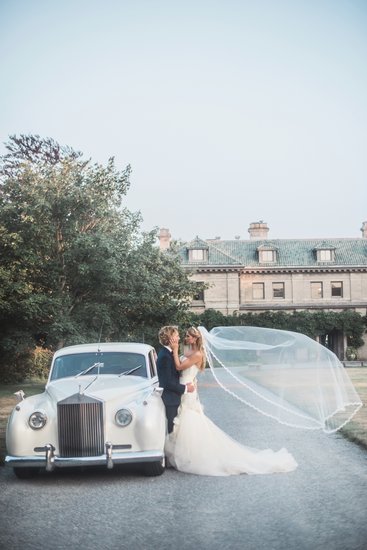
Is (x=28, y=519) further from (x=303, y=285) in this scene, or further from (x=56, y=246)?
(x=303, y=285)

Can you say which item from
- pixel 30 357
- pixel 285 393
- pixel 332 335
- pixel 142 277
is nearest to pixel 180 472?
pixel 285 393

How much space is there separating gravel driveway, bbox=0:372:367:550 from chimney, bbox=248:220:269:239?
204 feet

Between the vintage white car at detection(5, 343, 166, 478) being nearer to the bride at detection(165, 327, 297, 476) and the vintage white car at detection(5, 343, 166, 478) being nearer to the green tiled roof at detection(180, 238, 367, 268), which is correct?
the bride at detection(165, 327, 297, 476)

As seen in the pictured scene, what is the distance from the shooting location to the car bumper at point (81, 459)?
7.72m

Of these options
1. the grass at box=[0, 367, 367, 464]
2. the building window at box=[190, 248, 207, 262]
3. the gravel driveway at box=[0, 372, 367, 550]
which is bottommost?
the grass at box=[0, 367, 367, 464]

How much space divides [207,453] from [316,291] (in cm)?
5835

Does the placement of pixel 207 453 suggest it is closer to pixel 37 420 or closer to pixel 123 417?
pixel 123 417

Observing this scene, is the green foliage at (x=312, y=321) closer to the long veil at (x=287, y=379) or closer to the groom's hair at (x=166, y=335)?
the long veil at (x=287, y=379)

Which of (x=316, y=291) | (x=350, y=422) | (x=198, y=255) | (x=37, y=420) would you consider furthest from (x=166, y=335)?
(x=316, y=291)

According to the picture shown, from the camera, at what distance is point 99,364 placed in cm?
977

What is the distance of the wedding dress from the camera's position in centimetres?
824

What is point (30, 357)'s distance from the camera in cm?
2989

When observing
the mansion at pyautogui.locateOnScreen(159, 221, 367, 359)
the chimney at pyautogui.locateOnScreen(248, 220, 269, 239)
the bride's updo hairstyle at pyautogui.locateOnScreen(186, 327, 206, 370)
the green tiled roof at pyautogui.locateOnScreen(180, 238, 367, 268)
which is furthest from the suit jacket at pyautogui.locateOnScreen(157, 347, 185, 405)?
the chimney at pyautogui.locateOnScreen(248, 220, 269, 239)

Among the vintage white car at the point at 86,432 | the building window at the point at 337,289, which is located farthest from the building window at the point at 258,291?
the vintage white car at the point at 86,432
